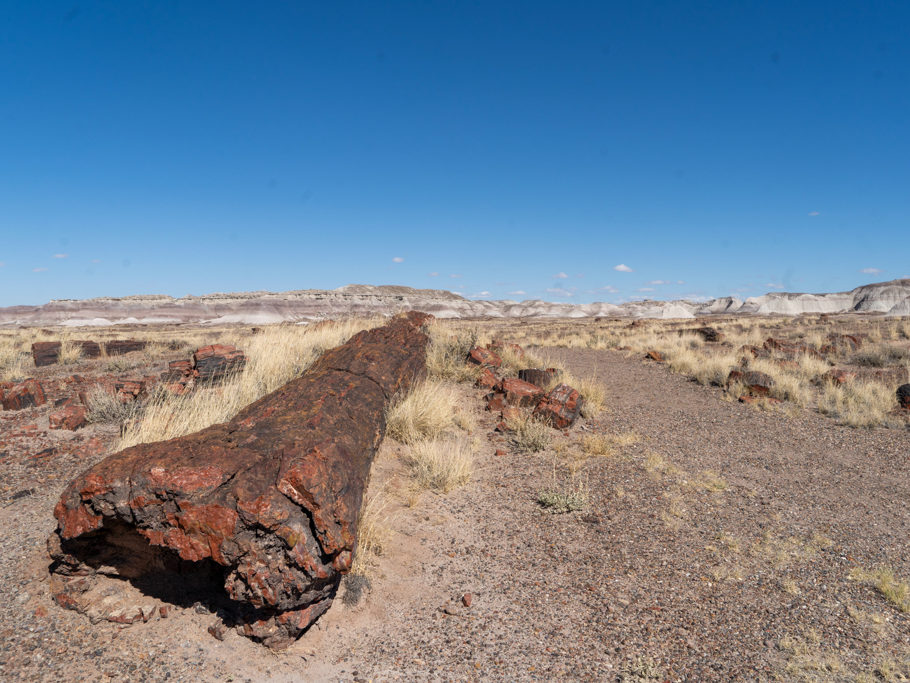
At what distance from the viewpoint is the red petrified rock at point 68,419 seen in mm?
5789

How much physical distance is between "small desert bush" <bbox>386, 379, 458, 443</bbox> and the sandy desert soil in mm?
280

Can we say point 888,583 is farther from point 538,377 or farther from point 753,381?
point 753,381

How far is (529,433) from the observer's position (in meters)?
6.33

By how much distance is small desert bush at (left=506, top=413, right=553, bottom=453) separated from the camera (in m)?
6.21

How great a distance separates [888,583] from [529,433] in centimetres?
365

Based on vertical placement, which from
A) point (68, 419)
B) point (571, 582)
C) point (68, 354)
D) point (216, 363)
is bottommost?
point (571, 582)

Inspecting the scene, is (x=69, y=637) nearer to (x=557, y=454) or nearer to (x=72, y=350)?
(x=557, y=454)

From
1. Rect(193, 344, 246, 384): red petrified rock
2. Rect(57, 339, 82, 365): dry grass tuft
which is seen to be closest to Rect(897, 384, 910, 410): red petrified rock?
Rect(193, 344, 246, 384): red petrified rock

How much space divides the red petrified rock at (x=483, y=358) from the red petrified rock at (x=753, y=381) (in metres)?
5.04

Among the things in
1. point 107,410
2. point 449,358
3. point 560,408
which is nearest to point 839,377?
point 560,408

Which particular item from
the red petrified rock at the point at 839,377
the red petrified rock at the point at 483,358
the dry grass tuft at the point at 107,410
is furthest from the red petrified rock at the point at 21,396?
the red petrified rock at the point at 839,377

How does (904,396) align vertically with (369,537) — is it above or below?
above

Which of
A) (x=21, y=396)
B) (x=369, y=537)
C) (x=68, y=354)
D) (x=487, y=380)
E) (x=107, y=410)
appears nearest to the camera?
(x=369, y=537)

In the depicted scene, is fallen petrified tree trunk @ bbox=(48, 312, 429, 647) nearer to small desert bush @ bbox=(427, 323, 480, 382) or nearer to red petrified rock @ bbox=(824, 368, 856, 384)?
small desert bush @ bbox=(427, 323, 480, 382)
